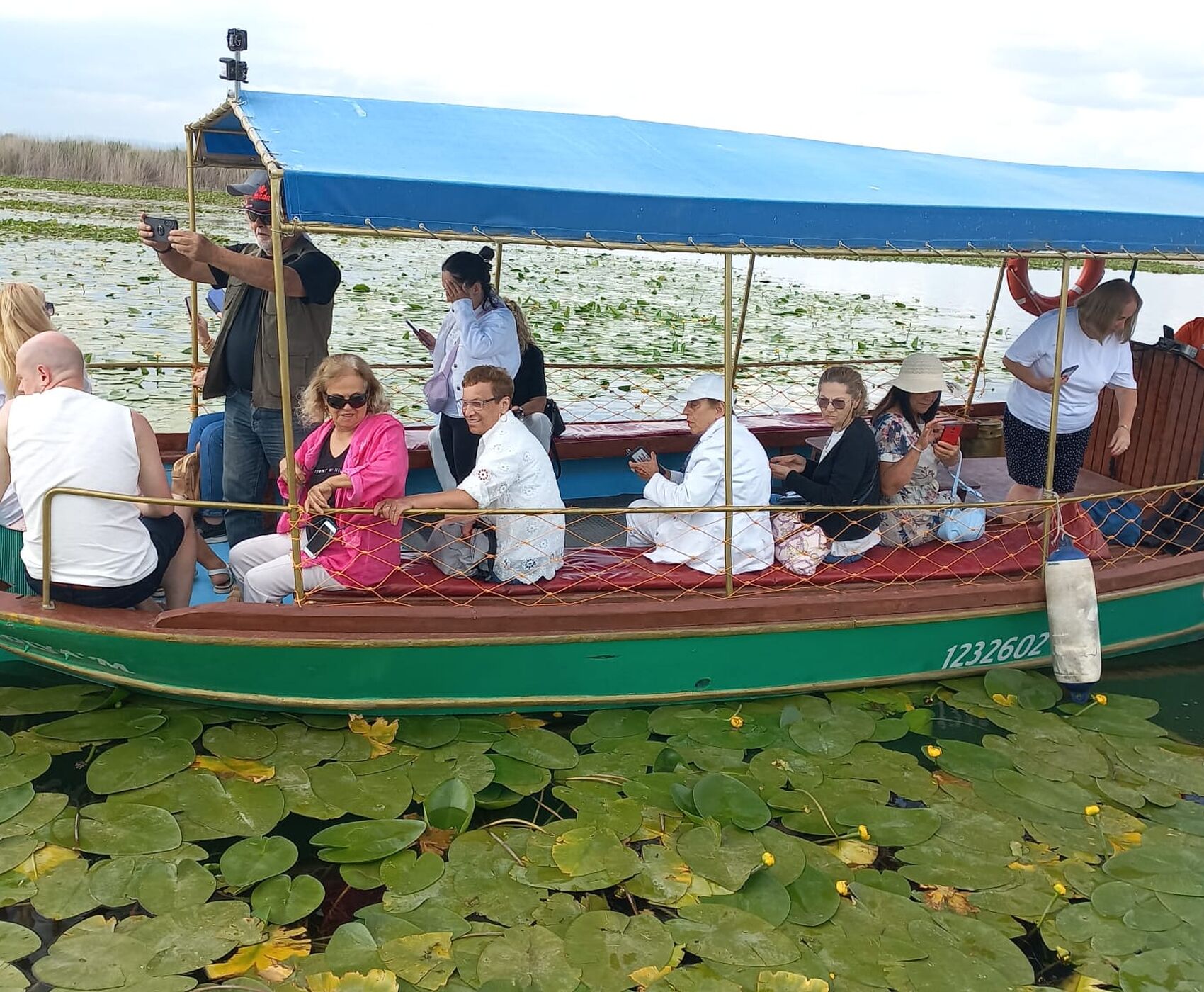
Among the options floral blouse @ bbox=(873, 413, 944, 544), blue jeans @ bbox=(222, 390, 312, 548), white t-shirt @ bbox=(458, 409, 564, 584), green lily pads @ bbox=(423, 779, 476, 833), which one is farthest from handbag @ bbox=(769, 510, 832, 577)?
blue jeans @ bbox=(222, 390, 312, 548)

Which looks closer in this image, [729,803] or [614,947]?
[614,947]

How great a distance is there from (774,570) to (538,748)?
1185 millimetres

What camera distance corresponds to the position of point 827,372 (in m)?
4.07

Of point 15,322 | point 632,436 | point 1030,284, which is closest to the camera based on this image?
point 15,322

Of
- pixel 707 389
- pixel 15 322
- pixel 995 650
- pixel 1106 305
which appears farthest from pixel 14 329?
pixel 1106 305

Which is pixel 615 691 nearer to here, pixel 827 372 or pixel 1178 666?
pixel 827 372

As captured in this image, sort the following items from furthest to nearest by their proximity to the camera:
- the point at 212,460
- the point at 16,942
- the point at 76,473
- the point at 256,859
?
1. the point at 212,460
2. the point at 76,473
3. the point at 256,859
4. the point at 16,942

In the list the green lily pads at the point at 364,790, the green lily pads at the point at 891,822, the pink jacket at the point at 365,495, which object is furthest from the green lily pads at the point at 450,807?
the green lily pads at the point at 891,822

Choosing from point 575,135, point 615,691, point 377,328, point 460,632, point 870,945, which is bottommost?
point 870,945

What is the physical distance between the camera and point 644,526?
14.2 ft

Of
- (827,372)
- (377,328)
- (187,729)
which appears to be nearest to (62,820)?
(187,729)

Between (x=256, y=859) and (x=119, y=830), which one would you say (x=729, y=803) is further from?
(x=119, y=830)

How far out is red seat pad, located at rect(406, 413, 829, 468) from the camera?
5582 millimetres

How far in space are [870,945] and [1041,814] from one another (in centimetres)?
105
